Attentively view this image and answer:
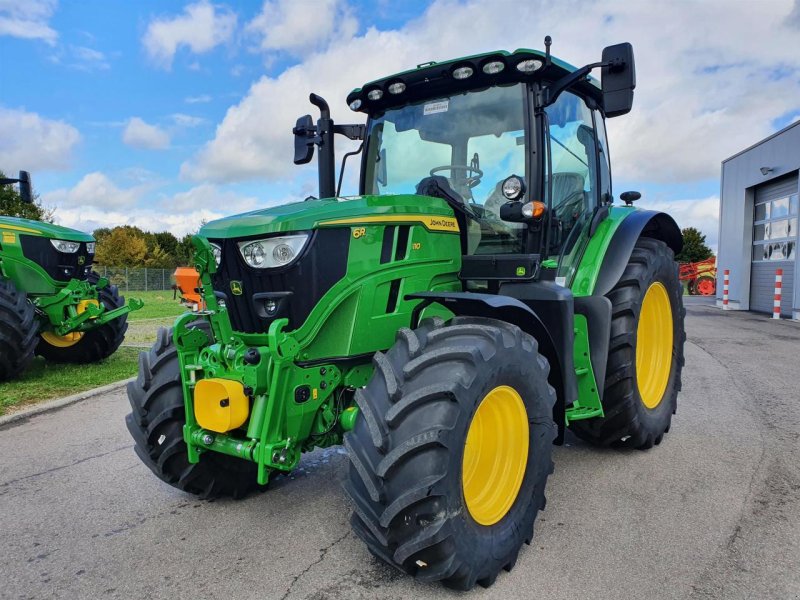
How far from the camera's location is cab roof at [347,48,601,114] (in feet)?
11.2

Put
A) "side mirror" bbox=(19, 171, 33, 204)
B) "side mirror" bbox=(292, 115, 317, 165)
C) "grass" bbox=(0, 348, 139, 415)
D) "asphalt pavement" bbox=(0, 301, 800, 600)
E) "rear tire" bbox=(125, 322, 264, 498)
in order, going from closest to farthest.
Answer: "asphalt pavement" bbox=(0, 301, 800, 600) → "rear tire" bbox=(125, 322, 264, 498) → "side mirror" bbox=(292, 115, 317, 165) → "grass" bbox=(0, 348, 139, 415) → "side mirror" bbox=(19, 171, 33, 204)

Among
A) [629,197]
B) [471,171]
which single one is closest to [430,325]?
[471,171]

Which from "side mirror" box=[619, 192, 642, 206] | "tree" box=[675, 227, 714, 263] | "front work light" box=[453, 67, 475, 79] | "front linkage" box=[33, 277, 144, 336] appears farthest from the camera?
"tree" box=[675, 227, 714, 263]

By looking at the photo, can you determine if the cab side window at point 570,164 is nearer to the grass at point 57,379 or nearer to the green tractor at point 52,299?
the grass at point 57,379

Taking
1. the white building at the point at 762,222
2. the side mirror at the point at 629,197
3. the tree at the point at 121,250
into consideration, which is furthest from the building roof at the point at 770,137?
the tree at the point at 121,250

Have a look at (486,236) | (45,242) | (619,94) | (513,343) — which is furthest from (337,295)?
(45,242)

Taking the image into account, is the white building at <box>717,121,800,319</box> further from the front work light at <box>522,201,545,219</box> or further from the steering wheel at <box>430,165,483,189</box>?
the front work light at <box>522,201,545,219</box>

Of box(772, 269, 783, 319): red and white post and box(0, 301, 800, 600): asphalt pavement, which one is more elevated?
box(772, 269, 783, 319): red and white post

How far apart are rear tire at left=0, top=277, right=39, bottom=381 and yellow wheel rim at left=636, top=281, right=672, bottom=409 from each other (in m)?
6.02

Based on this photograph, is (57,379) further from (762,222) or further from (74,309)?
(762,222)

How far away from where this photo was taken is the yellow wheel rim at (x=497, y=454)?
2.78m

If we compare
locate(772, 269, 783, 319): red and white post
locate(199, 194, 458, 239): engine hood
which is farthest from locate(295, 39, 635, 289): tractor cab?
locate(772, 269, 783, 319): red and white post

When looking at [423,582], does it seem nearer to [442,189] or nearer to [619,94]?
[442,189]

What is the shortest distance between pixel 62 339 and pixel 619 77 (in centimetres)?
734
